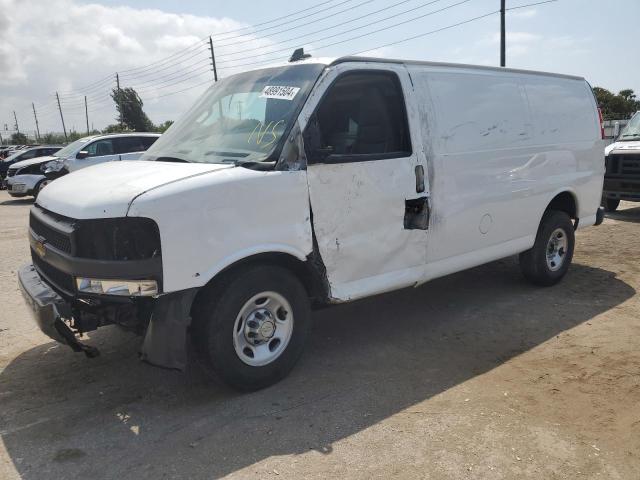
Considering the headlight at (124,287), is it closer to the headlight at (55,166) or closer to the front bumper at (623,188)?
the front bumper at (623,188)

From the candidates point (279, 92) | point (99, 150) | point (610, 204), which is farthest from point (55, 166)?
point (610, 204)

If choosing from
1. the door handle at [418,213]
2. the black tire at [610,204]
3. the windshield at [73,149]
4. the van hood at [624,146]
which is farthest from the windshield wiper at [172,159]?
the windshield at [73,149]

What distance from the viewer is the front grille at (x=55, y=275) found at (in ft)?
11.0

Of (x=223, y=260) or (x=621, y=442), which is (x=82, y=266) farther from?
(x=621, y=442)

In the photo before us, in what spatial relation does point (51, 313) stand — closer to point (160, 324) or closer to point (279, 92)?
point (160, 324)

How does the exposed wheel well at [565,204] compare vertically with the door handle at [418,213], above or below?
below

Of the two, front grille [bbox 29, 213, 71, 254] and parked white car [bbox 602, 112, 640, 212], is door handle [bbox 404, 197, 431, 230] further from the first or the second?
parked white car [bbox 602, 112, 640, 212]

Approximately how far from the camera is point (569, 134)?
589 centimetres

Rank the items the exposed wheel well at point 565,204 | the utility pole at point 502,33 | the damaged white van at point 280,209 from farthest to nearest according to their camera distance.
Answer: the utility pole at point 502,33 → the exposed wheel well at point 565,204 → the damaged white van at point 280,209

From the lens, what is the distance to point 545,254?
5.92 m

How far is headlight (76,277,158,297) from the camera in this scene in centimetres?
314

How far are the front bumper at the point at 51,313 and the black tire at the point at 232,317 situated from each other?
0.73 metres

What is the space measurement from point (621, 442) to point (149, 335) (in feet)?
9.16

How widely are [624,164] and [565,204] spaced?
5709 millimetres
